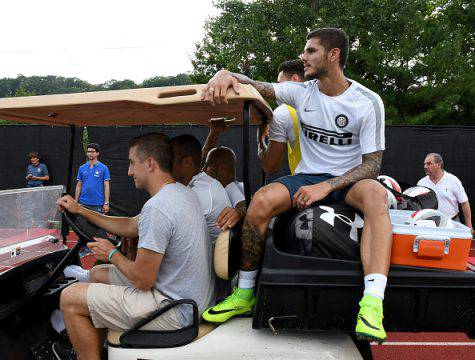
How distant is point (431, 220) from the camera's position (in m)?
2.23

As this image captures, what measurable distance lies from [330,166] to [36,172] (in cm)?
918

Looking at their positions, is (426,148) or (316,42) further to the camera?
(426,148)

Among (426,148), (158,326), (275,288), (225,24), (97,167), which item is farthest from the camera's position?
(225,24)

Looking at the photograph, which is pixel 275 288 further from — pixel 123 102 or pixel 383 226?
pixel 123 102

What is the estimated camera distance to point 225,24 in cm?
2075

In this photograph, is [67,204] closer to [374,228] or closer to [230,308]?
[230,308]

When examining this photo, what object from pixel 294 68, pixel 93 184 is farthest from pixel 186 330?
pixel 93 184

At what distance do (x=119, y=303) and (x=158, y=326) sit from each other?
0.69 feet

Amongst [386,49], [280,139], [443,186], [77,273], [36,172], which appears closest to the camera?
[77,273]

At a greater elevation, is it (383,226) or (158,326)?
(383,226)

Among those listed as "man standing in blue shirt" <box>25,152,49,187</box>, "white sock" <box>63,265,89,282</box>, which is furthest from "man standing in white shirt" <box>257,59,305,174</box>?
"man standing in blue shirt" <box>25,152,49,187</box>

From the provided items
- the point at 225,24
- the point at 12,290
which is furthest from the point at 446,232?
the point at 225,24

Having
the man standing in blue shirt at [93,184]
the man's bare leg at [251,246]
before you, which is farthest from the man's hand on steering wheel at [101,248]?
the man standing in blue shirt at [93,184]

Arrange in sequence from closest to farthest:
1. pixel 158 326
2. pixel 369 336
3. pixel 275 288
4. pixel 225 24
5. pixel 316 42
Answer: pixel 369 336, pixel 275 288, pixel 158 326, pixel 316 42, pixel 225 24
